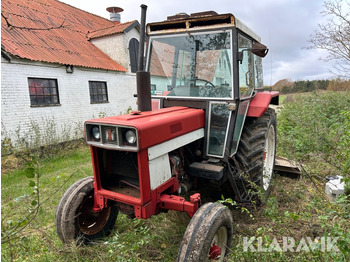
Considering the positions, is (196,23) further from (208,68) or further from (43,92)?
(43,92)

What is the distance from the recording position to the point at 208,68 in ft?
9.98

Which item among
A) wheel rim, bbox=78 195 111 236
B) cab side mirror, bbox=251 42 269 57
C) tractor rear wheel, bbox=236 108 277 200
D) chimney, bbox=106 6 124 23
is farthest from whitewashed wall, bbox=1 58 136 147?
cab side mirror, bbox=251 42 269 57

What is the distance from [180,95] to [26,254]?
243 cm

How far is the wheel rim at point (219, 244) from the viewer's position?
225 centimetres

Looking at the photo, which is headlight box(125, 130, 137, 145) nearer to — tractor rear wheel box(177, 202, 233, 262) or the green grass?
the green grass

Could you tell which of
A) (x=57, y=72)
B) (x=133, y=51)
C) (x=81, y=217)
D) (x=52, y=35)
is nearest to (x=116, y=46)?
(x=133, y=51)

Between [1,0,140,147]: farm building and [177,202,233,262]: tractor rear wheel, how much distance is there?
18.7 feet

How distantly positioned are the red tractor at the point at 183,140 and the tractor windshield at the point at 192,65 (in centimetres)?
1

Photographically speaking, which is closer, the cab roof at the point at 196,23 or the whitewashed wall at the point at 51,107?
the cab roof at the point at 196,23

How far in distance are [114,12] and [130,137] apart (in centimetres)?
1392

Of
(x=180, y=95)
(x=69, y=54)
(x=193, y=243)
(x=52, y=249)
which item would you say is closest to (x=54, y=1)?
(x=69, y=54)

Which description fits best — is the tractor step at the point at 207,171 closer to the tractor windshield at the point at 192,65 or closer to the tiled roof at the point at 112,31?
the tractor windshield at the point at 192,65

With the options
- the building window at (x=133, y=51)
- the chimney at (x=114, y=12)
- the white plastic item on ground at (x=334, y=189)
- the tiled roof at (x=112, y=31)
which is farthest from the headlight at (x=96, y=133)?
the chimney at (x=114, y=12)

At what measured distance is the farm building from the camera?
708cm
